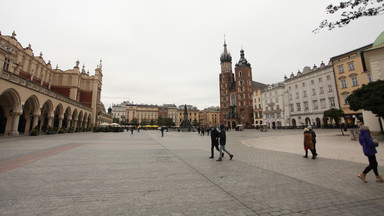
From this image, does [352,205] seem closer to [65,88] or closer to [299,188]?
[299,188]

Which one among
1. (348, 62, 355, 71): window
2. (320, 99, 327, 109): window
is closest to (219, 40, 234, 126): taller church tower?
(320, 99, 327, 109): window

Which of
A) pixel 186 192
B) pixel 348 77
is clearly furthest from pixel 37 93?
pixel 348 77

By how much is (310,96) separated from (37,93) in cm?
5662

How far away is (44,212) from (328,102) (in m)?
51.3

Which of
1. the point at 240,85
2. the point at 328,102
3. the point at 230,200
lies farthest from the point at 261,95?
the point at 230,200

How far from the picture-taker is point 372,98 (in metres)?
13.6

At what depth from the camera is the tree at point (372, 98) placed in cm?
1338

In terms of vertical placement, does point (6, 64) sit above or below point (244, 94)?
below

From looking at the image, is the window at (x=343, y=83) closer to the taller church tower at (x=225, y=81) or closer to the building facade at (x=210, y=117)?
the taller church tower at (x=225, y=81)

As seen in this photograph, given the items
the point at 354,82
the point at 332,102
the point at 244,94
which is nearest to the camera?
the point at 354,82

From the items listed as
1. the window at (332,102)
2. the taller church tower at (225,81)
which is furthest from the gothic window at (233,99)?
the window at (332,102)

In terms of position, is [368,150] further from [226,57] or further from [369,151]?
[226,57]

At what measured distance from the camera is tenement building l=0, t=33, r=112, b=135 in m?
19.9

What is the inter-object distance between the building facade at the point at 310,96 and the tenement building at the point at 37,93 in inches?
2132
